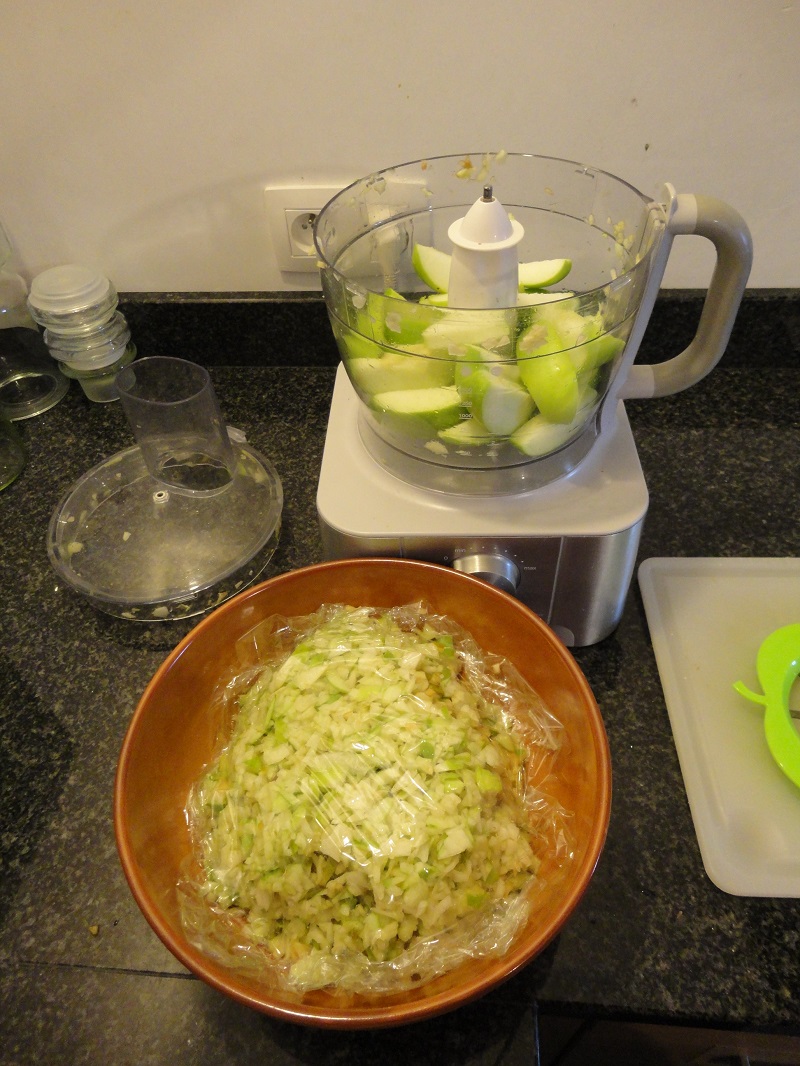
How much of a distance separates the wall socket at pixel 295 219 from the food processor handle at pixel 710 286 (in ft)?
1.30

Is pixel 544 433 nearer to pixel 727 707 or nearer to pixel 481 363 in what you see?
pixel 481 363

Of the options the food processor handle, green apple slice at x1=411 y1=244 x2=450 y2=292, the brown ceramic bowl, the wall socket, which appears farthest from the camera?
the wall socket

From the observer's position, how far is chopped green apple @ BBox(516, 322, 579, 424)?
1.77 ft

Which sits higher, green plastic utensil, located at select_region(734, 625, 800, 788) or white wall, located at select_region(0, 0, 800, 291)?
white wall, located at select_region(0, 0, 800, 291)

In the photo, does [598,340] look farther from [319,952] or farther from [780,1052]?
[780,1052]

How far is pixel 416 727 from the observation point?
0.51 metres

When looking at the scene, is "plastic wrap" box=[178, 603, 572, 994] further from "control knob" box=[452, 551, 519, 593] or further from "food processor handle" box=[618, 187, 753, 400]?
"food processor handle" box=[618, 187, 753, 400]

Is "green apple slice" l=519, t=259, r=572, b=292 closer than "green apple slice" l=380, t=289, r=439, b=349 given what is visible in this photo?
No

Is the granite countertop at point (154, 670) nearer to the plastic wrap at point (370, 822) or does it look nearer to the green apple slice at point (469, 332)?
the plastic wrap at point (370, 822)

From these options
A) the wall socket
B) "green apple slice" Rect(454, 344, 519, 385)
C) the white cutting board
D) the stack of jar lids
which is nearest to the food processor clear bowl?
"green apple slice" Rect(454, 344, 519, 385)

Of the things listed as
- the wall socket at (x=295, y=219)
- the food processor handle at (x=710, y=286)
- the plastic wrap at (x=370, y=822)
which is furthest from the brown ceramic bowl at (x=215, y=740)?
the wall socket at (x=295, y=219)

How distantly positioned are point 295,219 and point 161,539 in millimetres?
389

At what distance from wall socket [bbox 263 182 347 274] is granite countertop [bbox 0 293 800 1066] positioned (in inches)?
2.1

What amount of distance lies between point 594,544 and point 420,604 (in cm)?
15
